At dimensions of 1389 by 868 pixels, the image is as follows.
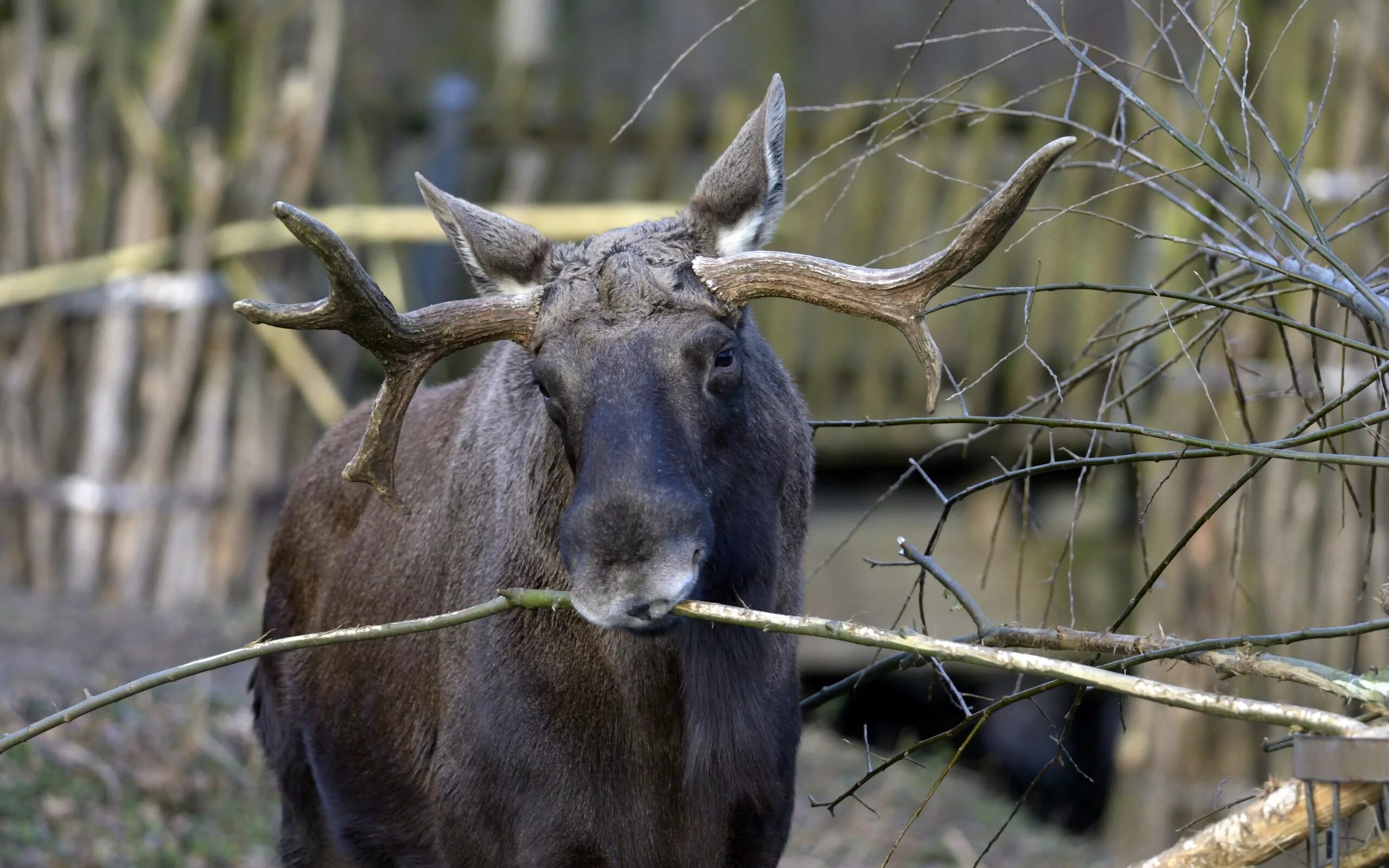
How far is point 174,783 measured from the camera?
7184 millimetres

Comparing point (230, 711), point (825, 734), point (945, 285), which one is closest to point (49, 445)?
point (230, 711)

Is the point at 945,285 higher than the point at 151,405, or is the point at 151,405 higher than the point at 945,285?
the point at 945,285

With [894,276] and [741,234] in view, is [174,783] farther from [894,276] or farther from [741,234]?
[894,276]

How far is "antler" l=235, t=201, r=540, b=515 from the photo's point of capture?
3721 mm

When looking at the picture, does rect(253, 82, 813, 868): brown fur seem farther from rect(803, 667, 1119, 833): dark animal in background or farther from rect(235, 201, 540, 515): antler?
rect(803, 667, 1119, 833): dark animal in background

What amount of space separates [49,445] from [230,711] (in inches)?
121

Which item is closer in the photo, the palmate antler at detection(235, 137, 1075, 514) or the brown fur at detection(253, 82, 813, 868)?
the palmate antler at detection(235, 137, 1075, 514)

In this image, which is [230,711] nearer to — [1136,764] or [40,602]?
[40,602]

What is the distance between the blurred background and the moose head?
13.1 feet

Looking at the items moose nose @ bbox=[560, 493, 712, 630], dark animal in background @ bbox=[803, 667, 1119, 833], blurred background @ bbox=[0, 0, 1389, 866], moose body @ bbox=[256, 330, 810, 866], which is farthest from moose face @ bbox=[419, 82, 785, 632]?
dark animal in background @ bbox=[803, 667, 1119, 833]

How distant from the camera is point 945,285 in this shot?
3688mm

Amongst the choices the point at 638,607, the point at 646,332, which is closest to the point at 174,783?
the point at 646,332

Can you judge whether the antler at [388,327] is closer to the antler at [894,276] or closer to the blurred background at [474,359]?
the antler at [894,276]

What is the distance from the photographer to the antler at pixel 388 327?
12.2 ft
